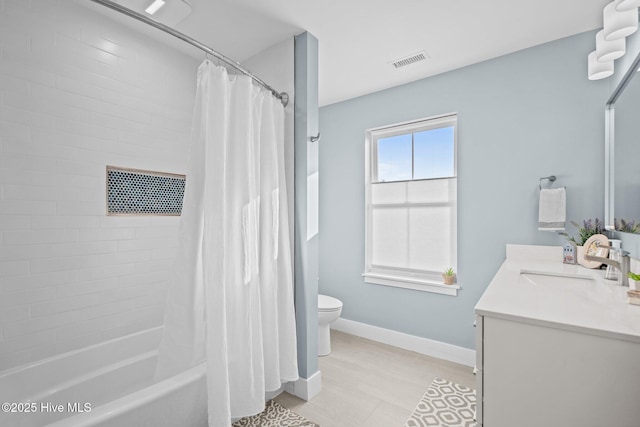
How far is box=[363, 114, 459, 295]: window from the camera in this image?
2711 mm

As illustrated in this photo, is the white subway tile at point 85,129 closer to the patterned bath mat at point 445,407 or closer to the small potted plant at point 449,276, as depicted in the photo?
the patterned bath mat at point 445,407

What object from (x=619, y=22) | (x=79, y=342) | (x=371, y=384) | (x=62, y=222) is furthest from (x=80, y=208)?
(x=619, y=22)

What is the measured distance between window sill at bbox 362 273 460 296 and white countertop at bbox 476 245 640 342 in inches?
32.8

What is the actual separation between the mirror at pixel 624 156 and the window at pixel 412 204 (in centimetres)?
100

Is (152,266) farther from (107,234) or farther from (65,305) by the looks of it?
(65,305)

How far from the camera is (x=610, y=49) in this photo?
4.65 ft

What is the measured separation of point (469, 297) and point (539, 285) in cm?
112

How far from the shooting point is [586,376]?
916 mm

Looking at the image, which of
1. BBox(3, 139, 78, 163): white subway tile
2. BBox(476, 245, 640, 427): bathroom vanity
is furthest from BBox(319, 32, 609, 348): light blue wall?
BBox(3, 139, 78, 163): white subway tile

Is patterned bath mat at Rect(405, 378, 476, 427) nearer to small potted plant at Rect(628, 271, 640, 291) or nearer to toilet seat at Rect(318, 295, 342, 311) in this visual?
toilet seat at Rect(318, 295, 342, 311)

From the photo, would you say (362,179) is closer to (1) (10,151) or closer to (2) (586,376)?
(2) (586,376)

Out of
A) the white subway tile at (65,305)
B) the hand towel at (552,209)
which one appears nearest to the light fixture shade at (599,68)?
the hand towel at (552,209)

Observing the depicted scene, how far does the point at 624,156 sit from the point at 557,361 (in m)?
1.47

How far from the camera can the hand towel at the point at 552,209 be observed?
205cm
